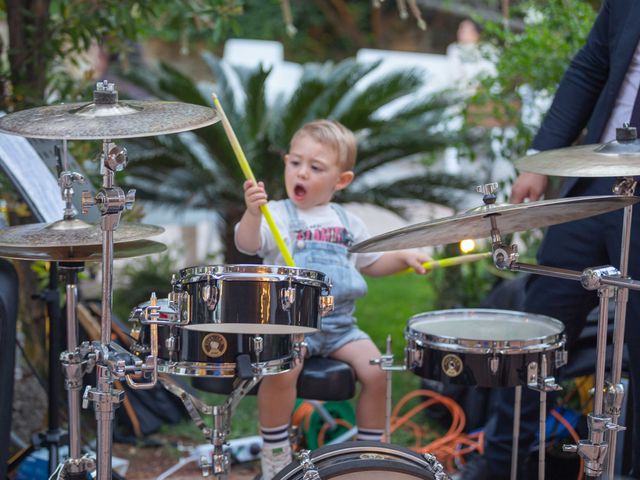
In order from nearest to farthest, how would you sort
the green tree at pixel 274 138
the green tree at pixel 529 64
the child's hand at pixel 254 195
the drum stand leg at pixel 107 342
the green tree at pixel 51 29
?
the drum stand leg at pixel 107 342 → the child's hand at pixel 254 195 → the green tree at pixel 51 29 → the green tree at pixel 529 64 → the green tree at pixel 274 138

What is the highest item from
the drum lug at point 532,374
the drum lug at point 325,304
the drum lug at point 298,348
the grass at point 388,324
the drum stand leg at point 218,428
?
the drum lug at point 325,304

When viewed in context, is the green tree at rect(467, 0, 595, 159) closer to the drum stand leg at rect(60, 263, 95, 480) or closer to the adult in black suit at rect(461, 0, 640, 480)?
the adult in black suit at rect(461, 0, 640, 480)

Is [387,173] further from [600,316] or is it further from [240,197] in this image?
[600,316]

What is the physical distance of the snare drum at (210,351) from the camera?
2.56 meters

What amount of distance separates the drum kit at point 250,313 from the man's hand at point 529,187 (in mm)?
478

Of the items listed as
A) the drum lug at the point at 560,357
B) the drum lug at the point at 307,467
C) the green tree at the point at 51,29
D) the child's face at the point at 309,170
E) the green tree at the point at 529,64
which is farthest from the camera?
the green tree at the point at 529,64

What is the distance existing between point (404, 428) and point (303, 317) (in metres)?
2.06

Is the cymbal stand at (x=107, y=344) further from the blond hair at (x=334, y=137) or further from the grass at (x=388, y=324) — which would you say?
the grass at (x=388, y=324)

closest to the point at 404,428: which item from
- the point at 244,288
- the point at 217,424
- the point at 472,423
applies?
the point at 472,423

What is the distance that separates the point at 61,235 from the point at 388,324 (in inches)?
175

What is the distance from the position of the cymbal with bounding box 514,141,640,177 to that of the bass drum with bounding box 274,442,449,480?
0.86 meters

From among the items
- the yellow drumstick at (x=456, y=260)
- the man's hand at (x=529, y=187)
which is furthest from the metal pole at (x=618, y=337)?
the man's hand at (x=529, y=187)

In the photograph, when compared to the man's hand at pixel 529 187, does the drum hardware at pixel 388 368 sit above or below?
below

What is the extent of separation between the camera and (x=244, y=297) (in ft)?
8.03
